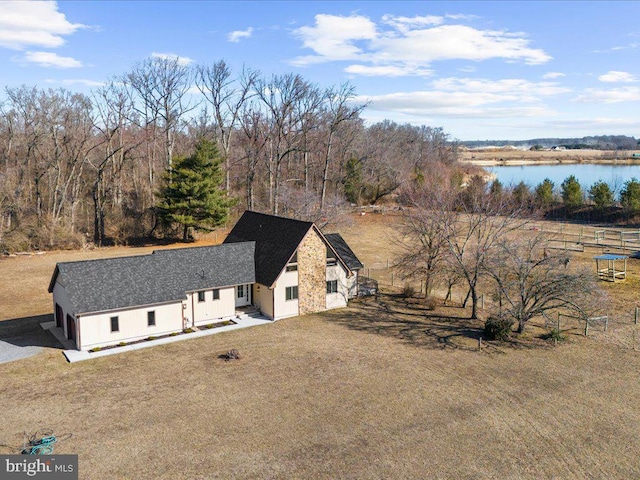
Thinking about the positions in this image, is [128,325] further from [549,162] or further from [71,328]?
[549,162]

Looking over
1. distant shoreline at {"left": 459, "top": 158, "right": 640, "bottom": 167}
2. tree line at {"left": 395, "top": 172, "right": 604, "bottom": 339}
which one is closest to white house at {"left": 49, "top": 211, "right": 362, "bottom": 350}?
tree line at {"left": 395, "top": 172, "right": 604, "bottom": 339}


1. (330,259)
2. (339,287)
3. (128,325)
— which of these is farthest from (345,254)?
(128,325)

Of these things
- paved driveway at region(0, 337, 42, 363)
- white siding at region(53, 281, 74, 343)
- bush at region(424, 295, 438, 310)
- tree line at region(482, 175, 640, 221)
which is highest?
tree line at region(482, 175, 640, 221)

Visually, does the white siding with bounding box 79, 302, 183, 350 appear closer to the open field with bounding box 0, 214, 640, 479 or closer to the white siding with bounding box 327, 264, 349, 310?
the open field with bounding box 0, 214, 640, 479

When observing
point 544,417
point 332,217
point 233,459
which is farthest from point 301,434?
point 332,217

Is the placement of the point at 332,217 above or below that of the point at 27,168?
below

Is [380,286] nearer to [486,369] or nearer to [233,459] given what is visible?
[486,369]

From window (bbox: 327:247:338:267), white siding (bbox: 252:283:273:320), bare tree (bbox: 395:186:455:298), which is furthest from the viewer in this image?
bare tree (bbox: 395:186:455:298)
